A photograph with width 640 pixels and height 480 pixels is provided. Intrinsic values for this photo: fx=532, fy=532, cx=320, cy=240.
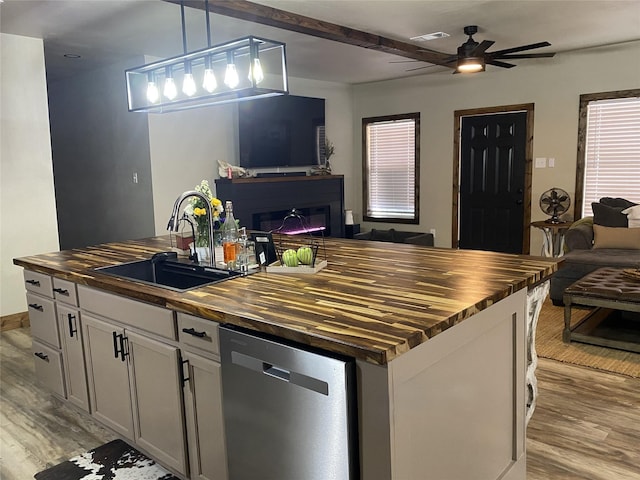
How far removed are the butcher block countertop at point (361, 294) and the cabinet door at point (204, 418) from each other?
0.23 metres

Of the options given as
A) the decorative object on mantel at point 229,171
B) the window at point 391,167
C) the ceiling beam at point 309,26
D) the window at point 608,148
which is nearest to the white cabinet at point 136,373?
the ceiling beam at point 309,26

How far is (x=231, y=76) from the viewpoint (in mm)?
2605

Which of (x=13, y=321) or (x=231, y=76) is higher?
(x=231, y=76)

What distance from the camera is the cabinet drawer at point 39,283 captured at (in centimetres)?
290

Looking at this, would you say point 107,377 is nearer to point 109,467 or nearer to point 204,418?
point 109,467

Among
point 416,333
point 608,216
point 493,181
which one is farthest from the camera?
point 493,181

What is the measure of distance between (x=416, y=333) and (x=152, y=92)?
232 centimetres

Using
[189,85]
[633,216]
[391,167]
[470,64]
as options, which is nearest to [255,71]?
[189,85]

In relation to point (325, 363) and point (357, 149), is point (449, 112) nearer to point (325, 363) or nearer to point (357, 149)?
point (357, 149)

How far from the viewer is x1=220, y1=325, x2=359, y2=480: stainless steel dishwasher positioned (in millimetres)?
1569

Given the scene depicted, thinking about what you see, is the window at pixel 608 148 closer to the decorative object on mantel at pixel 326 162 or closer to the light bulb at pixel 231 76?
the decorative object on mantel at pixel 326 162

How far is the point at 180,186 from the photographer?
19.7 ft

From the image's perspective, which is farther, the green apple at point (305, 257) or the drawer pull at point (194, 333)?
the green apple at point (305, 257)

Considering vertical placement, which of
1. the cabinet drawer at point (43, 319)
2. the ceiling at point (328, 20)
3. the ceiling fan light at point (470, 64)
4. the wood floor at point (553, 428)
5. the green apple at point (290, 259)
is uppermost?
the ceiling at point (328, 20)
